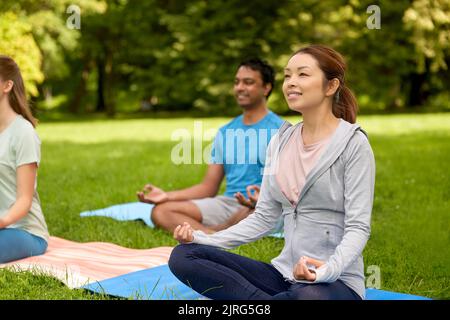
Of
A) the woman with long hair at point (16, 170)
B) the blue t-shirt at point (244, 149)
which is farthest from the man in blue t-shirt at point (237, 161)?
the woman with long hair at point (16, 170)

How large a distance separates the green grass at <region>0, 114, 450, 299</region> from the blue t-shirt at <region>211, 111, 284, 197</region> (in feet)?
2.08

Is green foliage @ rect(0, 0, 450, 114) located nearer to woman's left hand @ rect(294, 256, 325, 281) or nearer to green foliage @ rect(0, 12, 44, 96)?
green foliage @ rect(0, 12, 44, 96)

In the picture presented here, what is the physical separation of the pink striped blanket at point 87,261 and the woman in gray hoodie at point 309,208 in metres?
Answer: 0.96

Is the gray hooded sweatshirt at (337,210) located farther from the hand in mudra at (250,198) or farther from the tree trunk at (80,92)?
the tree trunk at (80,92)

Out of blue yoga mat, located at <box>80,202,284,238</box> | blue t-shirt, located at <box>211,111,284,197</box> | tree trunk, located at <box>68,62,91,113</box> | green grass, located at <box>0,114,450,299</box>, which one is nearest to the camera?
green grass, located at <box>0,114,450,299</box>

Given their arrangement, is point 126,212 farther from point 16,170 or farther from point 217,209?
point 16,170

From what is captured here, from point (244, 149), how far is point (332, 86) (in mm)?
2274

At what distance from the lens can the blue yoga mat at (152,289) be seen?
339 centimetres

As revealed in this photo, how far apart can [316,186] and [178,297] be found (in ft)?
3.29

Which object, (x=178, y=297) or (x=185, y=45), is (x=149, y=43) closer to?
(x=185, y=45)

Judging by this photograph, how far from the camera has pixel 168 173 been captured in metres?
8.65

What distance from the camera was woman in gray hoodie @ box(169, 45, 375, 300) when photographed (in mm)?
2777

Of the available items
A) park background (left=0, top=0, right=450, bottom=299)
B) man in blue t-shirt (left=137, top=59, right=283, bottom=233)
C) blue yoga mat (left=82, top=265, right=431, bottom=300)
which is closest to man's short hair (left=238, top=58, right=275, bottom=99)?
man in blue t-shirt (left=137, top=59, right=283, bottom=233)

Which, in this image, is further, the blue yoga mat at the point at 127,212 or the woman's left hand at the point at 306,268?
the blue yoga mat at the point at 127,212
